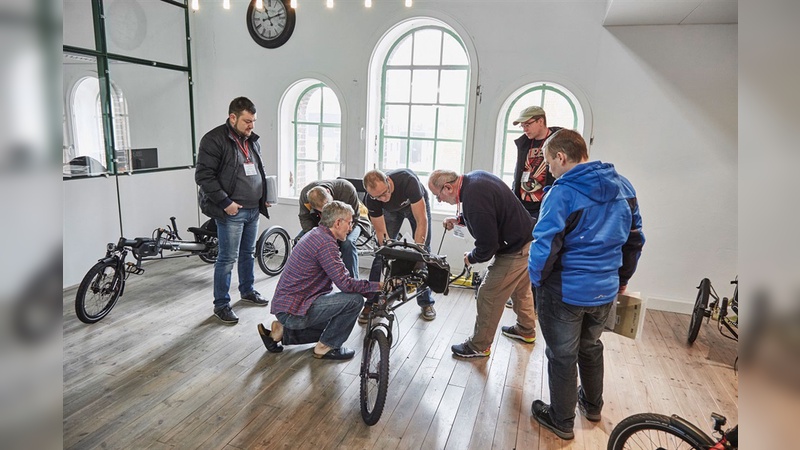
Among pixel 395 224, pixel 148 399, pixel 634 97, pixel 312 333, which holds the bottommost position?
pixel 148 399

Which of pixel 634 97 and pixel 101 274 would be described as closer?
pixel 101 274

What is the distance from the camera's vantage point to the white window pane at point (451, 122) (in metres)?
5.47

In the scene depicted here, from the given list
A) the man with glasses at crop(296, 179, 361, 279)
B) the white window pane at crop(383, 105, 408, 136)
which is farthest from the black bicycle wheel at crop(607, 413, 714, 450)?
the white window pane at crop(383, 105, 408, 136)

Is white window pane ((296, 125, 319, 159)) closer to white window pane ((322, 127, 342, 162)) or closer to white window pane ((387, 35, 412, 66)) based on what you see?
white window pane ((322, 127, 342, 162))

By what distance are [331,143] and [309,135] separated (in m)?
0.32

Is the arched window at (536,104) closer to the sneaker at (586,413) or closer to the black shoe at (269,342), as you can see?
the sneaker at (586,413)

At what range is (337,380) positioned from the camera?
10.3 ft

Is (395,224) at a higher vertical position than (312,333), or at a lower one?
higher

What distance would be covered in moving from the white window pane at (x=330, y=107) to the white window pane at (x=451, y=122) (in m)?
1.32

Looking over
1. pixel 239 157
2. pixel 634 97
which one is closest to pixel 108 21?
pixel 239 157

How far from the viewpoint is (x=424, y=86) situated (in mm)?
5566

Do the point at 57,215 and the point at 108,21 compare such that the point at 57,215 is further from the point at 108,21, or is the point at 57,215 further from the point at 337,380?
the point at 108,21

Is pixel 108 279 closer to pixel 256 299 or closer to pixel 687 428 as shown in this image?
pixel 256 299

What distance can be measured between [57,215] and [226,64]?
243 inches
